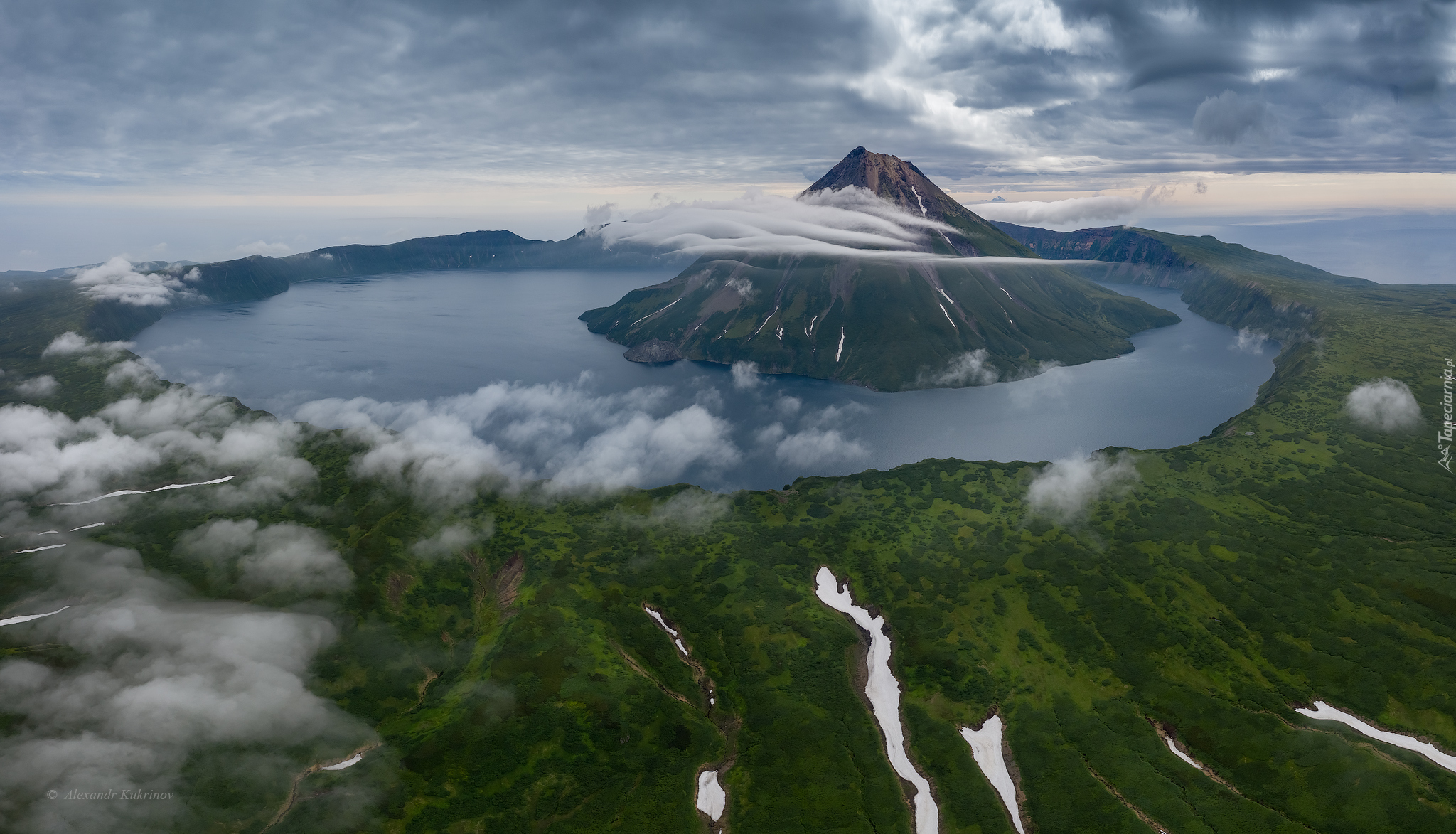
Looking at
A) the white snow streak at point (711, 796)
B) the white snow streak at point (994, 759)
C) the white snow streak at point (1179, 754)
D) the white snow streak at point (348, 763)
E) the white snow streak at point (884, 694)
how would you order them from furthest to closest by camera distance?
the white snow streak at point (1179, 754) < the white snow streak at point (994, 759) < the white snow streak at point (884, 694) < the white snow streak at point (348, 763) < the white snow streak at point (711, 796)

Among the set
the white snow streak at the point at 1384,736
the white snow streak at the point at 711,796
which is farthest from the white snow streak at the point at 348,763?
the white snow streak at the point at 1384,736

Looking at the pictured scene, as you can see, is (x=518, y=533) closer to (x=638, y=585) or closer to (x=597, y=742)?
(x=638, y=585)

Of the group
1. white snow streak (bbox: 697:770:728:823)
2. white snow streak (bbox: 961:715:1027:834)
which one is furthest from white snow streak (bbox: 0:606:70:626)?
white snow streak (bbox: 961:715:1027:834)

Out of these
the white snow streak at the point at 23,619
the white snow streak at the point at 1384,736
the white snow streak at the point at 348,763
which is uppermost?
the white snow streak at the point at 23,619

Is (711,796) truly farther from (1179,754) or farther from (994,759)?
(1179,754)

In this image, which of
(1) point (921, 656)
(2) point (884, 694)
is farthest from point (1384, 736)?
(2) point (884, 694)

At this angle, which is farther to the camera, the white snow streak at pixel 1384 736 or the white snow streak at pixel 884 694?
the white snow streak at pixel 884 694

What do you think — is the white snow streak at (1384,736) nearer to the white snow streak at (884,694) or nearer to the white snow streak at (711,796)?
the white snow streak at (884,694)

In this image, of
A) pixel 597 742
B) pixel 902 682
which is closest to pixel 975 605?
pixel 902 682
